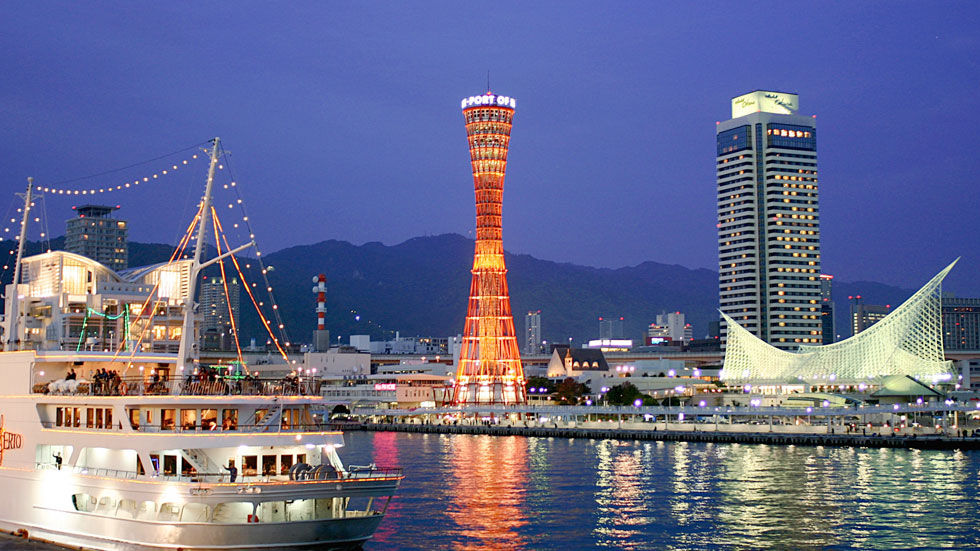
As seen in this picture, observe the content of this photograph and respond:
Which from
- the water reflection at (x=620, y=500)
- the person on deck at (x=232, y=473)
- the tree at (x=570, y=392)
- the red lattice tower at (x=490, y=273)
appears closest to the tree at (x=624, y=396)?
the tree at (x=570, y=392)

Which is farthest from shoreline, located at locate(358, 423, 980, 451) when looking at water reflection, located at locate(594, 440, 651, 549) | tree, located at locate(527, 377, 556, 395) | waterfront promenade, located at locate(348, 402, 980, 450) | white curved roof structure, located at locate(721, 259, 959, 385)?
white curved roof structure, located at locate(721, 259, 959, 385)

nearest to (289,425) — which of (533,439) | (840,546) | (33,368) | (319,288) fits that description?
(33,368)

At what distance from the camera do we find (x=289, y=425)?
2931 cm

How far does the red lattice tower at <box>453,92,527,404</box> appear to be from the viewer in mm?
101938

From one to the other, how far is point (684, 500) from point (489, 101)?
65.8 metres

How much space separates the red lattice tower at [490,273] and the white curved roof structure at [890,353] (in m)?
28.5

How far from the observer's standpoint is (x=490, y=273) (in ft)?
336

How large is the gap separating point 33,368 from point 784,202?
149814 millimetres

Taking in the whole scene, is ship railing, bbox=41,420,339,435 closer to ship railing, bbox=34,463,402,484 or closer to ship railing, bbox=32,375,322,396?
ship railing, bbox=32,375,322,396

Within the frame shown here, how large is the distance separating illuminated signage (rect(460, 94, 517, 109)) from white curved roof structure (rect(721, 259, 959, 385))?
38831 mm

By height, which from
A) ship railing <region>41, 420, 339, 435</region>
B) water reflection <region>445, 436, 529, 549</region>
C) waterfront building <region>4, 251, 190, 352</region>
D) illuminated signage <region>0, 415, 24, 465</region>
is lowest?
water reflection <region>445, 436, 529, 549</region>

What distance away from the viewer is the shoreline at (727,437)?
71.8 m

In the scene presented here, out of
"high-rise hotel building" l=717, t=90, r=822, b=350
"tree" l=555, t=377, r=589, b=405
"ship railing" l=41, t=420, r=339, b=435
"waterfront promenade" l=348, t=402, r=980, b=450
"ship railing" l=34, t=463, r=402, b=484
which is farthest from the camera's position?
"high-rise hotel building" l=717, t=90, r=822, b=350

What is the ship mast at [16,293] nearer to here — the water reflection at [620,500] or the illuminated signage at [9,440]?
the illuminated signage at [9,440]
